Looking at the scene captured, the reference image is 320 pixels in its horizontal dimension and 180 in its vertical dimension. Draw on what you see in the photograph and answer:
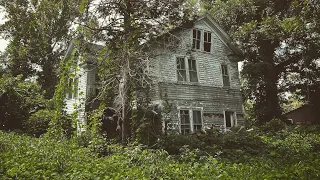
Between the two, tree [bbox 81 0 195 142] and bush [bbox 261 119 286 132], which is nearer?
tree [bbox 81 0 195 142]

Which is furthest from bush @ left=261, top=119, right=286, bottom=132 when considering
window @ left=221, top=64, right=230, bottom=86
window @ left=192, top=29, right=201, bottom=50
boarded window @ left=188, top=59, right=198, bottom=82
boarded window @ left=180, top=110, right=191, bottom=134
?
window @ left=192, top=29, right=201, bottom=50

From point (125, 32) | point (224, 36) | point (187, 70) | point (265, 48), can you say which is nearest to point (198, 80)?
point (187, 70)

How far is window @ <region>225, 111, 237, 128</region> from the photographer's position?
1758 cm

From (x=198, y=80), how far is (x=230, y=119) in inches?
141

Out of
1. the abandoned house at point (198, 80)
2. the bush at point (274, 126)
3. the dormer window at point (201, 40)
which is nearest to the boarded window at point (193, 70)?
the abandoned house at point (198, 80)

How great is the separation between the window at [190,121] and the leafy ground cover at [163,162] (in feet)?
11.8

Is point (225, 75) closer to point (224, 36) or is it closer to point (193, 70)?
point (193, 70)

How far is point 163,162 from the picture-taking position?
7066 millimetres

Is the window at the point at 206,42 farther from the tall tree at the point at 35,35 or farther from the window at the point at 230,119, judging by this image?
the tall tree at the point at 35,35

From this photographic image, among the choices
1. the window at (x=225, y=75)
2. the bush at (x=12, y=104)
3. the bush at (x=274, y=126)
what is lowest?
the bush at (x=274, y=126)

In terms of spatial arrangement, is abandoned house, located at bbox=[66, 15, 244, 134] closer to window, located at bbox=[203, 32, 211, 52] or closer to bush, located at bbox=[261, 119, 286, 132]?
window, located at bbox=[203, 32, 211, 52]

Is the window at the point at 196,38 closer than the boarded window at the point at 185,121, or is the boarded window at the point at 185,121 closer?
the boarded window at the point at 185,121

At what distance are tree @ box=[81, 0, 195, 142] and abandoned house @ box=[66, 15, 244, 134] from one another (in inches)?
97.6

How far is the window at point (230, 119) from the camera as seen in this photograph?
17578mm
